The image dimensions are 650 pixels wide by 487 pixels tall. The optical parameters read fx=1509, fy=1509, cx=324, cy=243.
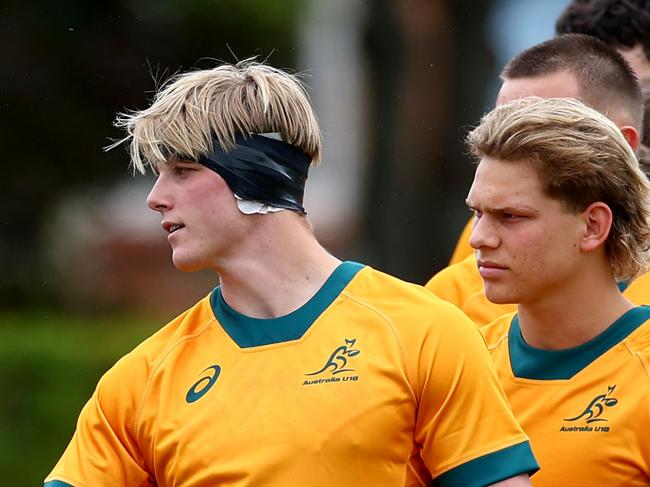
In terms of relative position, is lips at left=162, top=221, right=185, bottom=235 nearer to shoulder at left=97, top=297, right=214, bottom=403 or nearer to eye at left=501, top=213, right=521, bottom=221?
shoulder at left=97, top=297, right=214, bottom=403

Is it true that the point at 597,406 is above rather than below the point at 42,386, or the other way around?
above

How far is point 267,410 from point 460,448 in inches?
23.7

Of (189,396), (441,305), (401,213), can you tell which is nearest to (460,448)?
(441,305)

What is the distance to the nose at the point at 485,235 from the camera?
15.8ft

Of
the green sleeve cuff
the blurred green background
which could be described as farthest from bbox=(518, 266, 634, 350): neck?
the blurred green background

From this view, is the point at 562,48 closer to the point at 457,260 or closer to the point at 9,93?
the point at 457,260

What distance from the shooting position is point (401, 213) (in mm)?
15984

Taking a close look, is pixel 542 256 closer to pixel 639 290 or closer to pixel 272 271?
pixel 639 290

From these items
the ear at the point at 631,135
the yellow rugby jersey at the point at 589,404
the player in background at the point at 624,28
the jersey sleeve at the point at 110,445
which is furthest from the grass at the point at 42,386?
the yellow rugby jersey at the point at 589,404

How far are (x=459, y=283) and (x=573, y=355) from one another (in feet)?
3.56

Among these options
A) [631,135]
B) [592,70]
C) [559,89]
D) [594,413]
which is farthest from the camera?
[592,70]

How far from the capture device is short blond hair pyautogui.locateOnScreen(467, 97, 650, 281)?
4840 mm

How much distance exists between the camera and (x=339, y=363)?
4.63 metres

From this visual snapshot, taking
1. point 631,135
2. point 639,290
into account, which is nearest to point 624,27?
point 631,135
